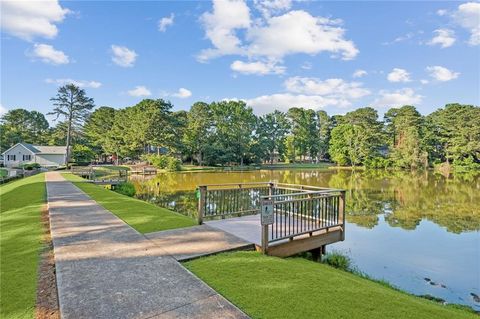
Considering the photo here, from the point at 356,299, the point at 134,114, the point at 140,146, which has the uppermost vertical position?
the point at 134,114

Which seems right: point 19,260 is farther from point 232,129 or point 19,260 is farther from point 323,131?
point 323,131

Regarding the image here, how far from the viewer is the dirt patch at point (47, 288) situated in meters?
2.79

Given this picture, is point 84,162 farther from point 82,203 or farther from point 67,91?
point 82,203

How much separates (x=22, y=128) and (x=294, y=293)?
7070 cm

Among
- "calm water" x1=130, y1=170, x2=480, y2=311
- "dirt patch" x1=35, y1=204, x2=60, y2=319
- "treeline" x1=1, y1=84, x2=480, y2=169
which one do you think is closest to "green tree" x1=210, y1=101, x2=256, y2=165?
"treeline" x1=1, y1=84, x2=480, y2=169

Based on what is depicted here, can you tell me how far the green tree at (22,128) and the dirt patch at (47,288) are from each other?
54.3 meters

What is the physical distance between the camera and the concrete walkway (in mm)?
2738

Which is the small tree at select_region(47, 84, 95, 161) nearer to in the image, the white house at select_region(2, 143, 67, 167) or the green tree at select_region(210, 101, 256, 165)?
the white house at select_region(2, 143, 67, 167)

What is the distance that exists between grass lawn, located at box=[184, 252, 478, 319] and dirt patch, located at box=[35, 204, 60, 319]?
62.2 inches

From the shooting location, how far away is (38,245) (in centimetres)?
493

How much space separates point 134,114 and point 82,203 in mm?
38325

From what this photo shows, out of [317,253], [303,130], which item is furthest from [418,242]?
[303,130]

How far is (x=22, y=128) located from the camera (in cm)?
5709

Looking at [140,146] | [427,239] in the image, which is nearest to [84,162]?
[140,146]
